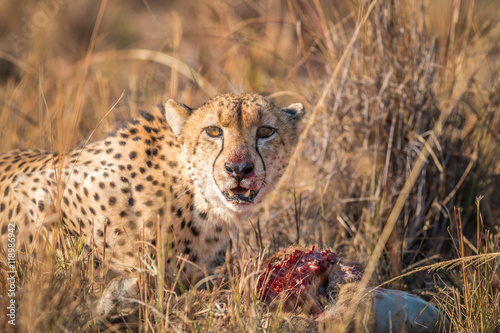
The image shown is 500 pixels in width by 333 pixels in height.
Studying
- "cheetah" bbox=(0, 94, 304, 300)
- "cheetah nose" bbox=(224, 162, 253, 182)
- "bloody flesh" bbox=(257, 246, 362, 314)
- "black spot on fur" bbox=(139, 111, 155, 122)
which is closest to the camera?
"bloody flesh" bbox=(257, 246, 362, 314)

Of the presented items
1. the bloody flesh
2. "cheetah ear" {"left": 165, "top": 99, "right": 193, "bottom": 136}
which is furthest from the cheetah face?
the bloody flesh

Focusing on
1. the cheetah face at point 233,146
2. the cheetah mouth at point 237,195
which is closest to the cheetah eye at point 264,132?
the cheetah face at point 233,146

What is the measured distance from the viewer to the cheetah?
91.2 inches

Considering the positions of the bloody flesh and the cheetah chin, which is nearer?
the bloody flesh

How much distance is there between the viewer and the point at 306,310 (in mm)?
2045

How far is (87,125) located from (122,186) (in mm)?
2218

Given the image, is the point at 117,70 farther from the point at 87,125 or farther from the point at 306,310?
the point at 306,310

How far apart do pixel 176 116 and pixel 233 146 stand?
14.6 inches

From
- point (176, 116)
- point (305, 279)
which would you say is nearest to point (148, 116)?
point (176, 116)

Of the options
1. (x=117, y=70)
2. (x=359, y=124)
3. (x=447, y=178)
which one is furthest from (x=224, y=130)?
(x=117, y=70)

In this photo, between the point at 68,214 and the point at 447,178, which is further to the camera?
the point at 447,178

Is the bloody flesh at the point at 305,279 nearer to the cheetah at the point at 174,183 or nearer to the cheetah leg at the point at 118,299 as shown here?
the cheetah at the point at 174,183

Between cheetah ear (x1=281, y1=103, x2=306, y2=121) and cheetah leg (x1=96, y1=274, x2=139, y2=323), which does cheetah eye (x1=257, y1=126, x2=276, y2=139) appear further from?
cheetah leg (x1=96, y1=274, x2=139, y2=323)

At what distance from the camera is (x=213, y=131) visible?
2422 millimetres
